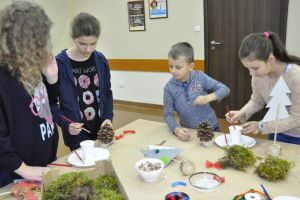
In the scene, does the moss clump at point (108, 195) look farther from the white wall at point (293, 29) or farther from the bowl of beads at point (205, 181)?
the white wall at point (293, 29)

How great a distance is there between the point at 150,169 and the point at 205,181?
0.76 feet

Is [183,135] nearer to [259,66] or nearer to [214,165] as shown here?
[214,165]

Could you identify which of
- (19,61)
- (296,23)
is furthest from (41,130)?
(296,23)

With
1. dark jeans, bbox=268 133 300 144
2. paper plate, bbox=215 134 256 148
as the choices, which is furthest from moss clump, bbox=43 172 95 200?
dark jeans, bbox=268 133 300 144

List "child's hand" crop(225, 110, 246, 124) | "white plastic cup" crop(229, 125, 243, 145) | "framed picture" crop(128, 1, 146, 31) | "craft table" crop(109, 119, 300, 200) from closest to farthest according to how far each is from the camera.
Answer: "craft table" crop(109, 119, 300, 200)
"white plastic cup" crop(229, 125, 243, 145)
"child's hand" crop(225, 110, 246, 124)
"framed picture" crop(128, 1, 146, 31)

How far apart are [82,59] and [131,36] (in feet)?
10.4

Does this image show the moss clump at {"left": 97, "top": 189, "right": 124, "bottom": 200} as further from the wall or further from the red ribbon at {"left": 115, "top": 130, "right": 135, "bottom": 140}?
the wall

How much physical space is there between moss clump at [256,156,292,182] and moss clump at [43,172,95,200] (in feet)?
2.26

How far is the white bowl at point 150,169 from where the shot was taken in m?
1.19

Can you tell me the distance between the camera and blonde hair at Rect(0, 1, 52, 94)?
1.13m

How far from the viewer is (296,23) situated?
3369mm

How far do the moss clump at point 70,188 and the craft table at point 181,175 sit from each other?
7.2 inches

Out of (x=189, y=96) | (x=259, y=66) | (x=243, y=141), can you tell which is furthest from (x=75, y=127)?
(x=259, y=66)

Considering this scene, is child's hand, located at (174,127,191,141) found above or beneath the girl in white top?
beneath
